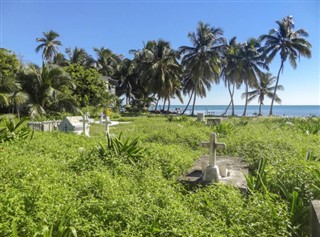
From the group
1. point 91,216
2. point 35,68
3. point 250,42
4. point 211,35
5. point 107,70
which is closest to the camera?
point 91,216

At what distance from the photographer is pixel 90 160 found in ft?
19.5

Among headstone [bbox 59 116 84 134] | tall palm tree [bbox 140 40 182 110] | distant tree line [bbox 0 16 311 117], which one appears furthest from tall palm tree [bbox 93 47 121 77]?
headstone [bbox 59 116 84 134]

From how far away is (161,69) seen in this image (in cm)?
3697

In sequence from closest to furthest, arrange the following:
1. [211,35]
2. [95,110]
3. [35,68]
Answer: [35,68] → [95,110] → [211,35]

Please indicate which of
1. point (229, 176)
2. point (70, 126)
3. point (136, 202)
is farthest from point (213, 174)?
point (70, 126)

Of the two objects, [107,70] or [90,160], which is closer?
[90,160]

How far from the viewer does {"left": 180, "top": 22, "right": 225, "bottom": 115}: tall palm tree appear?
122 feet

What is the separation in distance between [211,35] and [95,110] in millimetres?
18651

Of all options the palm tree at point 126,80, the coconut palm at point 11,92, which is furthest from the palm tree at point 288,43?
the coconut palm at point 11,92

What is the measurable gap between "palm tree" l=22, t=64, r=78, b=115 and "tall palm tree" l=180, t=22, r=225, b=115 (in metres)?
19.1

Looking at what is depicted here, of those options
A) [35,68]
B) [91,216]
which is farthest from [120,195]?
[35,68]

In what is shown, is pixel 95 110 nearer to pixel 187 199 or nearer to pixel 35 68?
pixel 35 68

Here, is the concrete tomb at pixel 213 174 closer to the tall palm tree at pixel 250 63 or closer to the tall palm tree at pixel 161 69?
the tall palm tree at pixel 161 69

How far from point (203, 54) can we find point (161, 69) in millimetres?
5712
